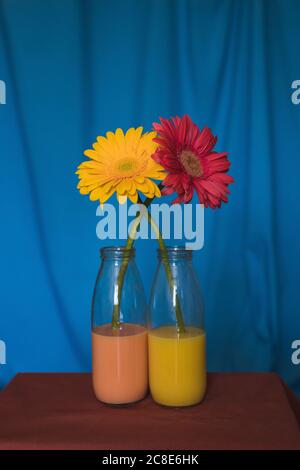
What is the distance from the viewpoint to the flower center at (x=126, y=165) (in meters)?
0.78

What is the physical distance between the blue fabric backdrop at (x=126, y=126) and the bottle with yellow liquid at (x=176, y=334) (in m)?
0.72

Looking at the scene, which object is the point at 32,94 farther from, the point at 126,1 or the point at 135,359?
the point at 135,359

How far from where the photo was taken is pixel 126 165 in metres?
0.79

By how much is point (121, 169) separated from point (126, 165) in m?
0.01

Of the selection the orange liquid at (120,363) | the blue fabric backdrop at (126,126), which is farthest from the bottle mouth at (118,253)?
the blue fabric backdrop at (126,126)

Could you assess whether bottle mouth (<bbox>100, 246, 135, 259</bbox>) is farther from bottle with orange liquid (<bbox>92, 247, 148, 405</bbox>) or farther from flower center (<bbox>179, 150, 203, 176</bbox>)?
flower center (<bbox>179, 150, 203, 176</bbox>)

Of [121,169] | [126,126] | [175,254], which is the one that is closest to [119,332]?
[175,254]

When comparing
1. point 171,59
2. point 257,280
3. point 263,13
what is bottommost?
point 257,280

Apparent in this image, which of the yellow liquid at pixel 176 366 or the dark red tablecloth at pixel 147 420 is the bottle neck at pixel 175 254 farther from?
the dark red tablecloth at pixel 147 420

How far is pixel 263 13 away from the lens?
149 centimetres

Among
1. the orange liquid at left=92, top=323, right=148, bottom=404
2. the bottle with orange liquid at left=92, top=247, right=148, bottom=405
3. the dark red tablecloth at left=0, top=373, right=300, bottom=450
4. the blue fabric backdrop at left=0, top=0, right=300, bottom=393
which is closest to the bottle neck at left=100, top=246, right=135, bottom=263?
the bottle with orange liquid at left=92, top=247, right=148, bottom=405

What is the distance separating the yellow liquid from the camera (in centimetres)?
79

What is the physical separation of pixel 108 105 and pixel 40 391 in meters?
0.90

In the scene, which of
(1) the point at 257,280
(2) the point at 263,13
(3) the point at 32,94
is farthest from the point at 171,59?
(1) the point at 257,280
